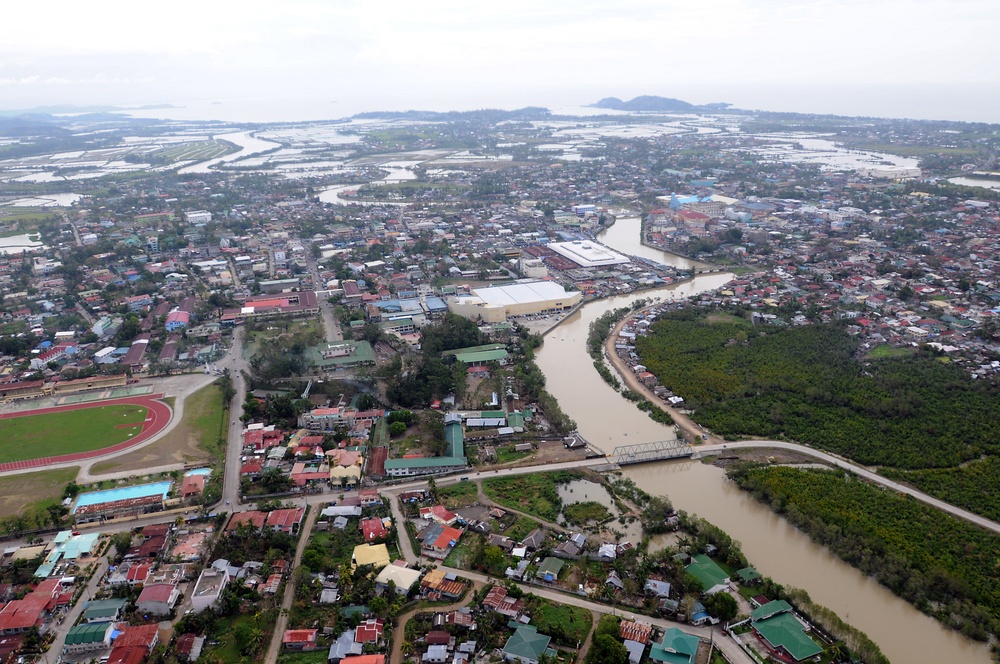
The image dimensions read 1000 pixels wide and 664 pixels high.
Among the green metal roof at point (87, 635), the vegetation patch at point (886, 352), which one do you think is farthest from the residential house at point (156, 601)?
the vegetation patch at point (886, 352)

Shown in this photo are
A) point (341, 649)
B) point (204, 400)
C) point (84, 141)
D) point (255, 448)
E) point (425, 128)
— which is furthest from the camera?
point (425, 128)

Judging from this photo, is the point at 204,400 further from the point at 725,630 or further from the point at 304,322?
the point at 725,630

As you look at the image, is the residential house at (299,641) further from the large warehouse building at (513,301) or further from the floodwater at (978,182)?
the floodwater at (978,182)

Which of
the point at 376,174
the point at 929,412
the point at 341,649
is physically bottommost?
the point at 341,649

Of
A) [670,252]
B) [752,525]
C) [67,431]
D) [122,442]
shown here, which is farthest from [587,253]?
[67,431]

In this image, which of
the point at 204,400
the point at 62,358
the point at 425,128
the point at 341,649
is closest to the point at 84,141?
the point at 425,128

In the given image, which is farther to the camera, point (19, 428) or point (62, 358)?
point (62, 358)

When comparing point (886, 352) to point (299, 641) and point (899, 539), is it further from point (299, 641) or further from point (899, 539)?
point (299, 641)
